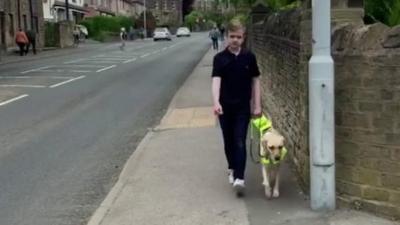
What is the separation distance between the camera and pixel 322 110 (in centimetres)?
586

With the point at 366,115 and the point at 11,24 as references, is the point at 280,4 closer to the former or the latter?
the point at 366,115

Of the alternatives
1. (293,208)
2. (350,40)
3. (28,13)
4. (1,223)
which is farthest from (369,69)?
(28,13)

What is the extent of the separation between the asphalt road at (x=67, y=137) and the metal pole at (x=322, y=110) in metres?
2.25

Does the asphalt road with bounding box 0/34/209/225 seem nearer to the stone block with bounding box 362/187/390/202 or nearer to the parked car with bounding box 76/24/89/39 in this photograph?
the stone block with bounding box 362/187/390/202

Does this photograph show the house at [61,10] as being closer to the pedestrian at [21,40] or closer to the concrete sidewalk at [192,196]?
the pedestrian at [21,40]

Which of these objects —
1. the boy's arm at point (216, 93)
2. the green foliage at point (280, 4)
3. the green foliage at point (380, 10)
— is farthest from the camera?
the green foliage at point (280, 4)

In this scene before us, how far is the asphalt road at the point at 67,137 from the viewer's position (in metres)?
7.20

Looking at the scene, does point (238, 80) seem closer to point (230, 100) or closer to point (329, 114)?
point (230, 100)

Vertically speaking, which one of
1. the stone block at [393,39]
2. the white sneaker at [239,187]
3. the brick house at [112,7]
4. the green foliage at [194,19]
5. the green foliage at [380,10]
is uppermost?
the brick house at [112,7]

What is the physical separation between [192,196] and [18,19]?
49.1 m

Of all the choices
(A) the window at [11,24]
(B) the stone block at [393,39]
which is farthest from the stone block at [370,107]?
A: (A) the window at [11,24]

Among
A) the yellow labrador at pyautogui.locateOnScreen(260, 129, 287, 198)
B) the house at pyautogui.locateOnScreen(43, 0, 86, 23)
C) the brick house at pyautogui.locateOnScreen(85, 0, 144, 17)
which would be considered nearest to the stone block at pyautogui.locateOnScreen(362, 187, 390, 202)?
the yellow labrador at pyautogui.locateOnScreen(260, 129, 287, 198)

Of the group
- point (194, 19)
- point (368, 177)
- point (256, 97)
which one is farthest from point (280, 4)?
point (194, 19)

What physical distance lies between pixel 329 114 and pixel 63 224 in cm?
263
